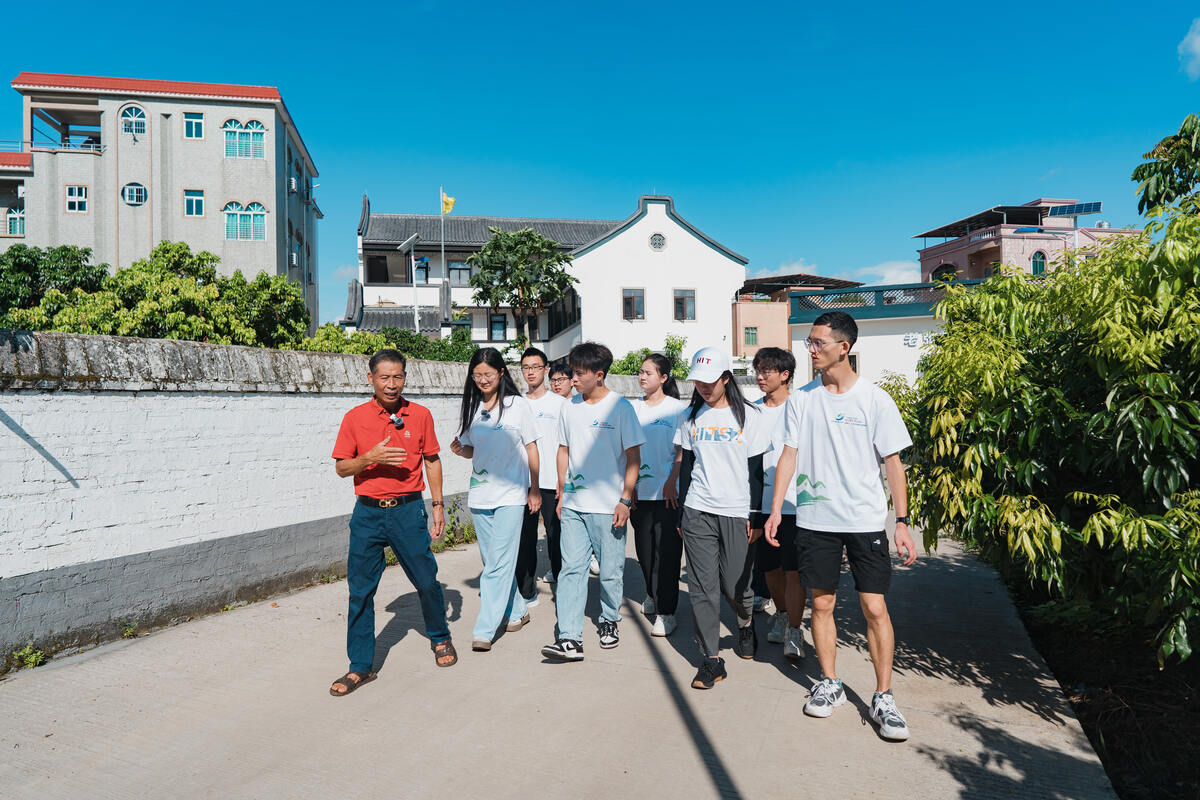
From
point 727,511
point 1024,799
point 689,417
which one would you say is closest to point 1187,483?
point 1024,799

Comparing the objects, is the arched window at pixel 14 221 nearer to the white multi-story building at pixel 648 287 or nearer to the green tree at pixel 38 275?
the green tree at pixel 38 275

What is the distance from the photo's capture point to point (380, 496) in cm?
450

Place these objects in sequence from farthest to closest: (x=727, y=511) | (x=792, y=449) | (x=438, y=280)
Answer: (x=438, y=280)
(x=727, y=511)
(x=792, y=449)

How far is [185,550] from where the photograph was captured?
5.52 meters

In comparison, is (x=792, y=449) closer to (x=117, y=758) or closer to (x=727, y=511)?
(x=727, y=511)

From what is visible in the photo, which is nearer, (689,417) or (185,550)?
(689,417)

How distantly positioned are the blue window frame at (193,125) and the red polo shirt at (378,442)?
30436 mm

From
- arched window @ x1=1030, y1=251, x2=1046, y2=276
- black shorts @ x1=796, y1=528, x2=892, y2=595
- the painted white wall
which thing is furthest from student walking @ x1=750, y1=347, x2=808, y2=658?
the painted white wall

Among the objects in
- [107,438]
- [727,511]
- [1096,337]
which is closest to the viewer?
[1096,337]

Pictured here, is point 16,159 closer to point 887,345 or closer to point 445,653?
point 887,345

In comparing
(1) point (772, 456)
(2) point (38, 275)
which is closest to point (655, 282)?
(2) point (38, 275)

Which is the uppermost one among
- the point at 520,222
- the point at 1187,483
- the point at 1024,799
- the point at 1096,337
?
the point at 520,222

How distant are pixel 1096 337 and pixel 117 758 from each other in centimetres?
477

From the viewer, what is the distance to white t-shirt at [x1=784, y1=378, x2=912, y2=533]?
12.8 feet
